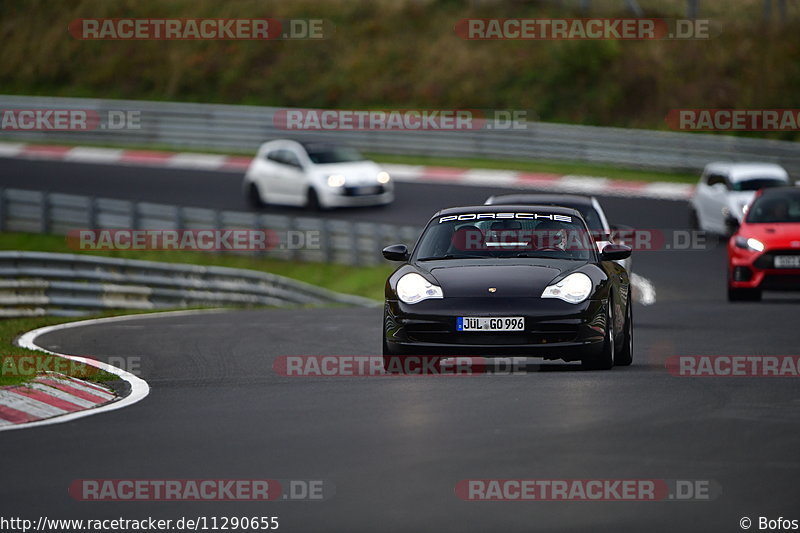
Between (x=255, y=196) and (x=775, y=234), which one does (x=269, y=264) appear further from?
(x=775, y=234)

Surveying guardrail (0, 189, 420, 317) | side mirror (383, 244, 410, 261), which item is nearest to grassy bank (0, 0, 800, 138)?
guardrail (0, 189, 420, 317)

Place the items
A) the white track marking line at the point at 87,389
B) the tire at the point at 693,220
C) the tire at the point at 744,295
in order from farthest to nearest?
the tire at the point at 693,220 → the tire at the point at 744,295 → the white track marking line at the point at 87,389

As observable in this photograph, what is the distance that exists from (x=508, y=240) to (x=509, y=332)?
1.56 metres

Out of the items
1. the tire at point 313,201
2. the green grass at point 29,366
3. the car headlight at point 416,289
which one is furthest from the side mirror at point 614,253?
the tire at point 313,201

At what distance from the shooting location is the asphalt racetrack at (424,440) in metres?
7.35

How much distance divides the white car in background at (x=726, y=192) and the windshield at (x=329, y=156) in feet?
25.3

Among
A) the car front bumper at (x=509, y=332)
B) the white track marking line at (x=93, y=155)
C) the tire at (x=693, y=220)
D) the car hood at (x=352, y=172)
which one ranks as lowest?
the car front bumper at (x=509, y=332)

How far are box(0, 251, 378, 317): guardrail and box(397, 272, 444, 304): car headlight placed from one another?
13.6m

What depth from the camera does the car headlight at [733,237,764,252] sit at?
814 inches

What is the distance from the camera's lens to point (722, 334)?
1612cm

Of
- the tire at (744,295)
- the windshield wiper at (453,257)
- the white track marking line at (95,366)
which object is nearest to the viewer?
the white track marking line at (95,366)

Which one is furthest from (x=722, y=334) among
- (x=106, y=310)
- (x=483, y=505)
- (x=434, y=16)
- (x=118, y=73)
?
(x=118, y=73)

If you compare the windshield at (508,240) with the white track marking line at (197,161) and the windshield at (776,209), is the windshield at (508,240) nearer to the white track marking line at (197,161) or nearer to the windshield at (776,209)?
the windshield at (776,209)

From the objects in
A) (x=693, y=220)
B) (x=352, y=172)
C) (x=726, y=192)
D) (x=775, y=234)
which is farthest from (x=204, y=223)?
(x=775, y=234)
